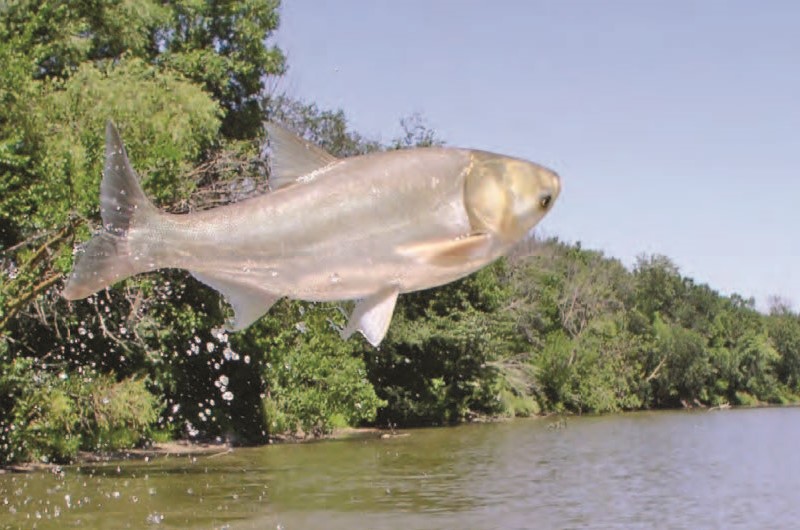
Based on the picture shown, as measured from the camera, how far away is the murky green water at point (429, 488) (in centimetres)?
2027

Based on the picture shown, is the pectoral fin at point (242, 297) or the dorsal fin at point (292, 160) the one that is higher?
the dorsal fin at point (292, 160)

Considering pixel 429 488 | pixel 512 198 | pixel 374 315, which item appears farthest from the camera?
pixel 429 488

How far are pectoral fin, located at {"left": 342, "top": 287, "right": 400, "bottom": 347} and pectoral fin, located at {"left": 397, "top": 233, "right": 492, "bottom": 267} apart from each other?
0.15m

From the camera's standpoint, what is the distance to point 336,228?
2188 millimetres

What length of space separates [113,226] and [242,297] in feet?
1.06

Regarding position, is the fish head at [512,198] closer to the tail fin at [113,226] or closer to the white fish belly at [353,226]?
the white fish belly at [353,226]

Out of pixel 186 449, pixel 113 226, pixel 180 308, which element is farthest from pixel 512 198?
pixel 186 449

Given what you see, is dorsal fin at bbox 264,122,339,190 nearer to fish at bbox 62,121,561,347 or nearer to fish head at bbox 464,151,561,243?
fish at bbox 62,121,561,347

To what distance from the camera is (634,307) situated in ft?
258

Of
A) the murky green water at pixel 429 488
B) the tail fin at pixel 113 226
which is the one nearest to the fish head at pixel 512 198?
the tail fin at pixel 113 226

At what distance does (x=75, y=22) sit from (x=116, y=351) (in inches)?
444

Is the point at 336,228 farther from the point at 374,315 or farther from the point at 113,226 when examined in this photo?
the point at 113,226

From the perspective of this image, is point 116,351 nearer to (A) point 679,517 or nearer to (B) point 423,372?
(A) point 679,517

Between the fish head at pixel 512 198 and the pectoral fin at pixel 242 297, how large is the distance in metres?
0.55
